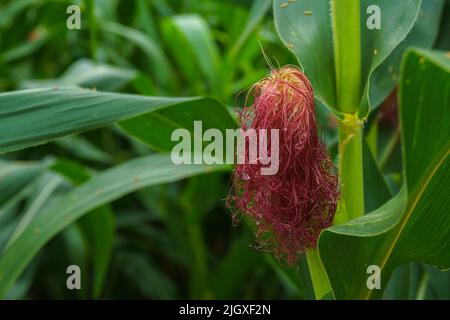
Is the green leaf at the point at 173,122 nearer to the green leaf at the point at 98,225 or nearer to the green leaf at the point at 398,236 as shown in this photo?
the green leaf at the point at 398,236

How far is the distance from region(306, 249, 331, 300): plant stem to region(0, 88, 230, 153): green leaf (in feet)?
0.68

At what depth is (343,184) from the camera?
0.66 m

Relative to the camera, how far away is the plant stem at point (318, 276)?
0.70 m

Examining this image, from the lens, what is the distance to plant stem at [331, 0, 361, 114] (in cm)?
65

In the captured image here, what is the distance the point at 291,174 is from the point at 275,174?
1 cm

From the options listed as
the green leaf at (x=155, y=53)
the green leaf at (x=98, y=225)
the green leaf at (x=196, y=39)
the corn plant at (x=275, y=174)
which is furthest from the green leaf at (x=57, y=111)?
the green leaf at (x=155, y=53)

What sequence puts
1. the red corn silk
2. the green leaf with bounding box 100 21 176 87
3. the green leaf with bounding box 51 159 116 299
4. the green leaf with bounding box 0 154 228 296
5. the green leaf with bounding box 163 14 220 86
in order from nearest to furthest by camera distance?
the red corn silk, the green leaf with bounding box 0 154 228 296, the green leaf with bounding box 51 159 116 299, the green leaf with bounding box 163 14 220 86, the green leaf with bounding box 100 21 176 87

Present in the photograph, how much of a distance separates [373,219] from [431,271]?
1.37ft

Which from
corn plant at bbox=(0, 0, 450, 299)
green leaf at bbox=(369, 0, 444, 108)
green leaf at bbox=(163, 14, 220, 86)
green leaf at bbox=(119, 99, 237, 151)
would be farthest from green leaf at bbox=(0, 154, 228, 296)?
green leaf at bbox=(163, 14, 220, 86)

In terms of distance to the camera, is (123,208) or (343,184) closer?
(343,184)

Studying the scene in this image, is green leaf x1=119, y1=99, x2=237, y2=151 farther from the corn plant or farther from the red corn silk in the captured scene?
the red corn silk

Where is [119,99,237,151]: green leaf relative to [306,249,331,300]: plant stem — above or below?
above

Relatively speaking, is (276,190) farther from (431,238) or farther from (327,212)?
(431,238)
